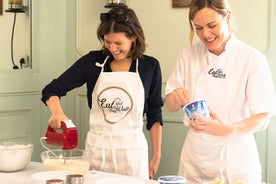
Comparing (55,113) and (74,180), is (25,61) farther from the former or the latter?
(74,180)

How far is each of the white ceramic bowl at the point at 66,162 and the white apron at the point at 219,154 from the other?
43 cm

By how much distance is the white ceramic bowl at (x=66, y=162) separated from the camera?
1.83m

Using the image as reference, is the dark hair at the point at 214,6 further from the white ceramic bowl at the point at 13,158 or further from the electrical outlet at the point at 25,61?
the electrical outlet at the point at 25,61

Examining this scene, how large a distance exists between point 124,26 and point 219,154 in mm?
726

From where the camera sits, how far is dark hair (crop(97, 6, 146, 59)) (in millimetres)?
2131

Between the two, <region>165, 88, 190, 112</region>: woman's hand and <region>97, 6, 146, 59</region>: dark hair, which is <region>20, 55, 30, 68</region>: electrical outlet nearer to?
<region>97, 6, 146, 59</region>: dark hair

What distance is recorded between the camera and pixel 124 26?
214 centimetres

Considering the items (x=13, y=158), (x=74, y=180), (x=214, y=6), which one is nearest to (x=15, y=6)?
(x=13, y=158)

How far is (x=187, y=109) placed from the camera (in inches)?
64.3

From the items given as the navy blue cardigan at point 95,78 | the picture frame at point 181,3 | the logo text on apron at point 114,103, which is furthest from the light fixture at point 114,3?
the logo text on apron at point 114,103

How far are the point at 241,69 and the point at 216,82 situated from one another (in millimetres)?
117

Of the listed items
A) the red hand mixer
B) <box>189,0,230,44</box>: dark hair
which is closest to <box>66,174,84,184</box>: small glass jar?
the red hand mixer

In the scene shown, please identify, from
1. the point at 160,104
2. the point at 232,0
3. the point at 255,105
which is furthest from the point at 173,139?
the point at 255,105

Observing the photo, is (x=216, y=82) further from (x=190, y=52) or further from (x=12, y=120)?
(x=12, y=120)
